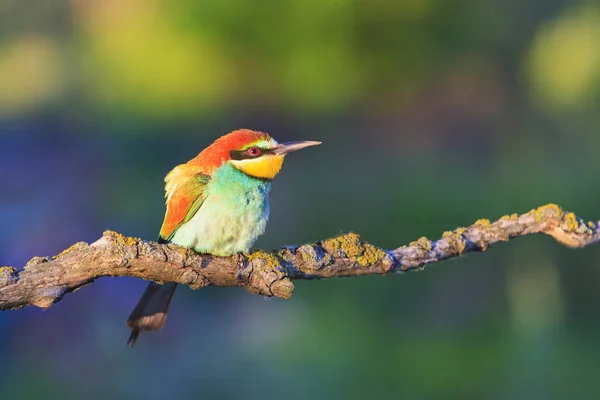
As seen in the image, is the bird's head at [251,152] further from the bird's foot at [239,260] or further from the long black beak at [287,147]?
the bird's foot at [239,260]

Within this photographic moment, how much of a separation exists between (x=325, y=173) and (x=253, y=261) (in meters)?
4.86

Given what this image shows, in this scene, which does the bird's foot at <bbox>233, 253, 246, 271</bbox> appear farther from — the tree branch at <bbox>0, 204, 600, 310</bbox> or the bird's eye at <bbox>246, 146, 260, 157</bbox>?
the bird's eye at <bbox>246, 146, 260, 157</bbox>

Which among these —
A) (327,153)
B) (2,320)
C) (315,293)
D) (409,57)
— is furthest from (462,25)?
(2,320)

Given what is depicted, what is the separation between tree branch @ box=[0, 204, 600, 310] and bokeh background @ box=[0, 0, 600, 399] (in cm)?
219

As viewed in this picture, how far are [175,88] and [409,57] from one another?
237cm

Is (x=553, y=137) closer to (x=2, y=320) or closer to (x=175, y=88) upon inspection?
(x=175, y=88)

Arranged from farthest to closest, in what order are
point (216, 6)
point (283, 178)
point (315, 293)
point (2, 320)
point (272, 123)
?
point (272, 123) → point (216, 6) → point (283, 178) → point (315, 293) → point (2, 320)

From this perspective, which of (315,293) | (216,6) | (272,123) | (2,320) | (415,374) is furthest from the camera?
(272,123)

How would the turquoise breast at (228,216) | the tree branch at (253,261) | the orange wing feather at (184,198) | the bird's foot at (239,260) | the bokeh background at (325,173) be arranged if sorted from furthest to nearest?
the bokeh background at (325,173)
the orange wing feather at (184,198)
the turquoise breast at (228,216)
the bird's foot at (239,260)
the tree branch at (253,261)

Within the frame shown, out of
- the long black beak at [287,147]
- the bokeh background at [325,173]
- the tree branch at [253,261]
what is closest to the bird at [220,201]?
the long black beak at [287,147]

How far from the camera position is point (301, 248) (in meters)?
2.21

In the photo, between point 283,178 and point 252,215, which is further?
point 283,178

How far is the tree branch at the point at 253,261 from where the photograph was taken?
6.02 ft

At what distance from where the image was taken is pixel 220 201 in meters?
2.42
